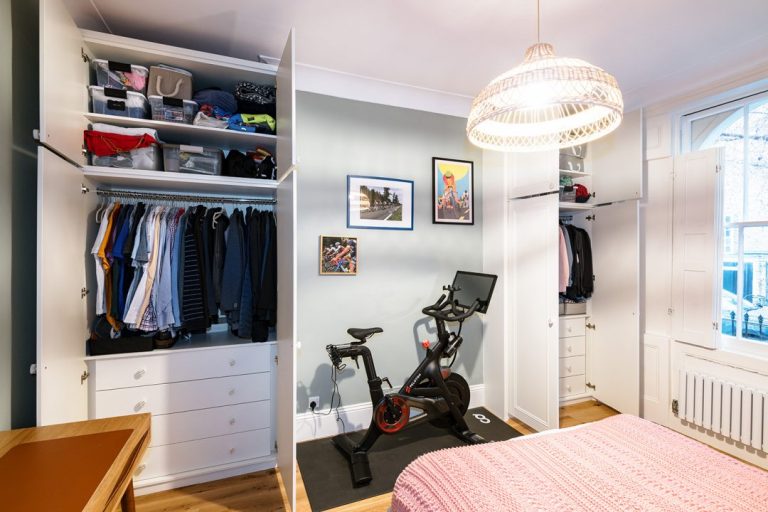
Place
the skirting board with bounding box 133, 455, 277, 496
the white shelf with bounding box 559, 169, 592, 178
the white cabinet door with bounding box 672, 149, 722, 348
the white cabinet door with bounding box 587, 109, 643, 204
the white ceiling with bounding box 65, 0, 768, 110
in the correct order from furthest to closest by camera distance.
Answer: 1. the white shelf with bounding box 559, 169, 592, 178
2. the white cabinet door with bounding box 587, 109, 643, 204
3. the white cabinet door with bounding box 672, 149, 722, 348
4. the skirting board with bounding box 133, 455, 277, 496
5. the white ceiling with bounding box 65, 0, 768, 110

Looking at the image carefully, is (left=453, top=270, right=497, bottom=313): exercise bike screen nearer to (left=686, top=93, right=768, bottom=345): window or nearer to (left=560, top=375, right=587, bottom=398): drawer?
(left=560, top=375, right=587, bottom=398): drawer

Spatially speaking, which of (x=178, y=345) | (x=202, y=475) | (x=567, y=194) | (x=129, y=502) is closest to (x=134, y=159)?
(x=178, y=345)

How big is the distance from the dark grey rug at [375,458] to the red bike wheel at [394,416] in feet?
0.76

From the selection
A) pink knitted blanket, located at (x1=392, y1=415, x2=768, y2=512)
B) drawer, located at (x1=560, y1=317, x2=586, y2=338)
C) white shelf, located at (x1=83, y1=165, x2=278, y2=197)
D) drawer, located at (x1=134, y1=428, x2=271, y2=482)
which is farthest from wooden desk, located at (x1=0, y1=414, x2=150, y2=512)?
drawer, located at (x1=560, y1=317, x2=586, y2=338)

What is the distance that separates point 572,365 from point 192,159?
361cm

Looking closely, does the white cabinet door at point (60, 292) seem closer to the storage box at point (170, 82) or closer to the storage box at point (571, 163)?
the storage box at point (170, 82)

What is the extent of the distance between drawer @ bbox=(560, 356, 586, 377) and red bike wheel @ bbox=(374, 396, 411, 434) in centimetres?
175

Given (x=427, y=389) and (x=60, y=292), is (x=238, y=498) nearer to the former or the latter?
(x=427, y=389)

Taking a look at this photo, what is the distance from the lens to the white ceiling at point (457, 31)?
1887 millimetres

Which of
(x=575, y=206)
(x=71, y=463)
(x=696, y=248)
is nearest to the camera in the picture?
(x=71, y=463)

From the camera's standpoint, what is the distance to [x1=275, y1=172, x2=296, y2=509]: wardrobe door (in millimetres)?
1707

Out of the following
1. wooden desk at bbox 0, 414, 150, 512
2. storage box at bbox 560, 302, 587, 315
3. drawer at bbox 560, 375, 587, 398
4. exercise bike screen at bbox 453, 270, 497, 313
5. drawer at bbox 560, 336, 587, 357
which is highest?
exercise bike screen at bbox 453, 270, 497, 313

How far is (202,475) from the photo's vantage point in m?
2.12

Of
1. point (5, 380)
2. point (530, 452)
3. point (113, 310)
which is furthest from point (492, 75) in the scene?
point (5, 380)
